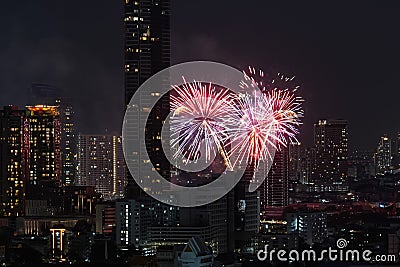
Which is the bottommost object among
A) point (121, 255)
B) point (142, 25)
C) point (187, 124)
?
point (121, 255)

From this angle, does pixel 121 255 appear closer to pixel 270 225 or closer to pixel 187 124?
pixel 187 124

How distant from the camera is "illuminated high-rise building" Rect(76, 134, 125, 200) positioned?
16.7 m

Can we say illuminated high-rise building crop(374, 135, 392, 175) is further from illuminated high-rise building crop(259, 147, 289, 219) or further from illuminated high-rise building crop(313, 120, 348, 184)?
illuminated high-rise building crop(259, 147, 289, 219)

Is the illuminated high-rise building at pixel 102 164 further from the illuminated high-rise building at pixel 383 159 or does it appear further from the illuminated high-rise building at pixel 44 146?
the illuminated high-rise building at pixel 383 159

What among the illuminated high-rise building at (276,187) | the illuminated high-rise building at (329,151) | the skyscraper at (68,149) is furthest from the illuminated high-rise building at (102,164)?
the illuminated high-rise building at (329,151)

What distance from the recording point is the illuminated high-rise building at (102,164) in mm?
16688

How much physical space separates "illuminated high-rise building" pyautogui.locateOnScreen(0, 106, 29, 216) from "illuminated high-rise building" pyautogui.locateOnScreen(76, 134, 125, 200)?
0.91m

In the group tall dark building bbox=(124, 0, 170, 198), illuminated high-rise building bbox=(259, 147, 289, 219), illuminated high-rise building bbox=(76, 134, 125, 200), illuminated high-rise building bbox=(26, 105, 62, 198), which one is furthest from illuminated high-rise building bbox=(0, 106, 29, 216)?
illuminated high-rise building bbox=(259, 147, 289, 219)

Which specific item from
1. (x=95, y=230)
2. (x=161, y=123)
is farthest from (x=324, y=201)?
(x=95, y=230)

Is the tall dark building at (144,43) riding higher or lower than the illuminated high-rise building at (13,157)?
higher

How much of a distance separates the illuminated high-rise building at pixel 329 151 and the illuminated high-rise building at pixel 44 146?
3.97 meters

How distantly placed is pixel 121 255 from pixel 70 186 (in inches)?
249

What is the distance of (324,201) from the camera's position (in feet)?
57.2

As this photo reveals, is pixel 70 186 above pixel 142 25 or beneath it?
beneath
